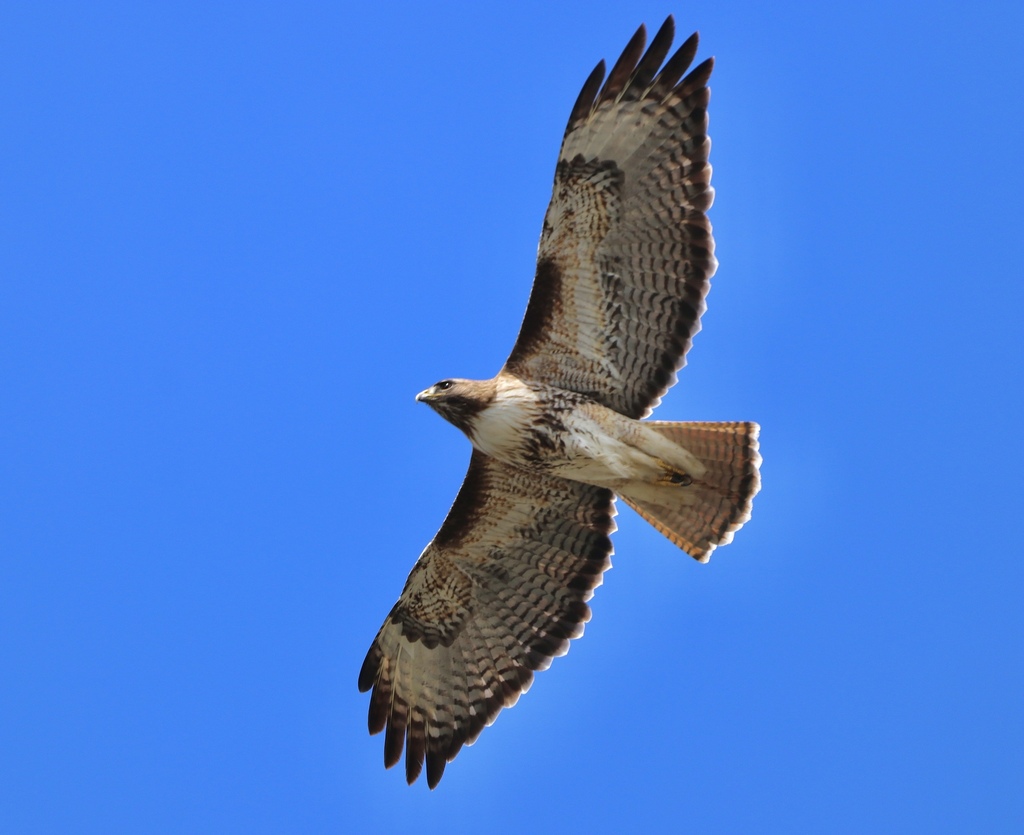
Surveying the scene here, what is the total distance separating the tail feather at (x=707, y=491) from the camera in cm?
967

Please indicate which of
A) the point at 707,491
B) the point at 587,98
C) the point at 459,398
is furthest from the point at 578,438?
the point at 587,98

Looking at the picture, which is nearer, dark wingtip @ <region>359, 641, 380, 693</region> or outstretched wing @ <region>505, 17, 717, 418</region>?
outstretched wing @ <region>505, 17, 717, 418</region>

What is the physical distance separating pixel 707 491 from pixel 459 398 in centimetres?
189

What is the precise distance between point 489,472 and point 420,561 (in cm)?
92

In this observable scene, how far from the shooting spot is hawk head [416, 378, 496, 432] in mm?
9625

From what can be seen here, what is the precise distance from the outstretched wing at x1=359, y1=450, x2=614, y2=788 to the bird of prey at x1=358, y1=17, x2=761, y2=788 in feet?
0.04

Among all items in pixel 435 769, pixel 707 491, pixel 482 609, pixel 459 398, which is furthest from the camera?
pixel 482 609

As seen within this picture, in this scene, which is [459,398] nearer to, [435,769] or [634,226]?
[634,226]

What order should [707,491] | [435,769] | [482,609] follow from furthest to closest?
[482,609] → [435,769] → [707,491]

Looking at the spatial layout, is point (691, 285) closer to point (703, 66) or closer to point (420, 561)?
point (703, 66)

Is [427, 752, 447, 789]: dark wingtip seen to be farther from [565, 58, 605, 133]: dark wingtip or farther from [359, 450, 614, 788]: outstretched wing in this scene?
[565, 58, 605, 133]: dark wingtip

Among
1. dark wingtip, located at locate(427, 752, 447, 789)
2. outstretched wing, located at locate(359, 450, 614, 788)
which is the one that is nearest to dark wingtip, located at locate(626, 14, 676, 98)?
outstretched wing, located at locate(359, 450, 614, 788)

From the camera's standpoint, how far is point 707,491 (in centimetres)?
987

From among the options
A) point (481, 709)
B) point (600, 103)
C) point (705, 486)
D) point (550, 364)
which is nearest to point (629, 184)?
point (600, 103)
